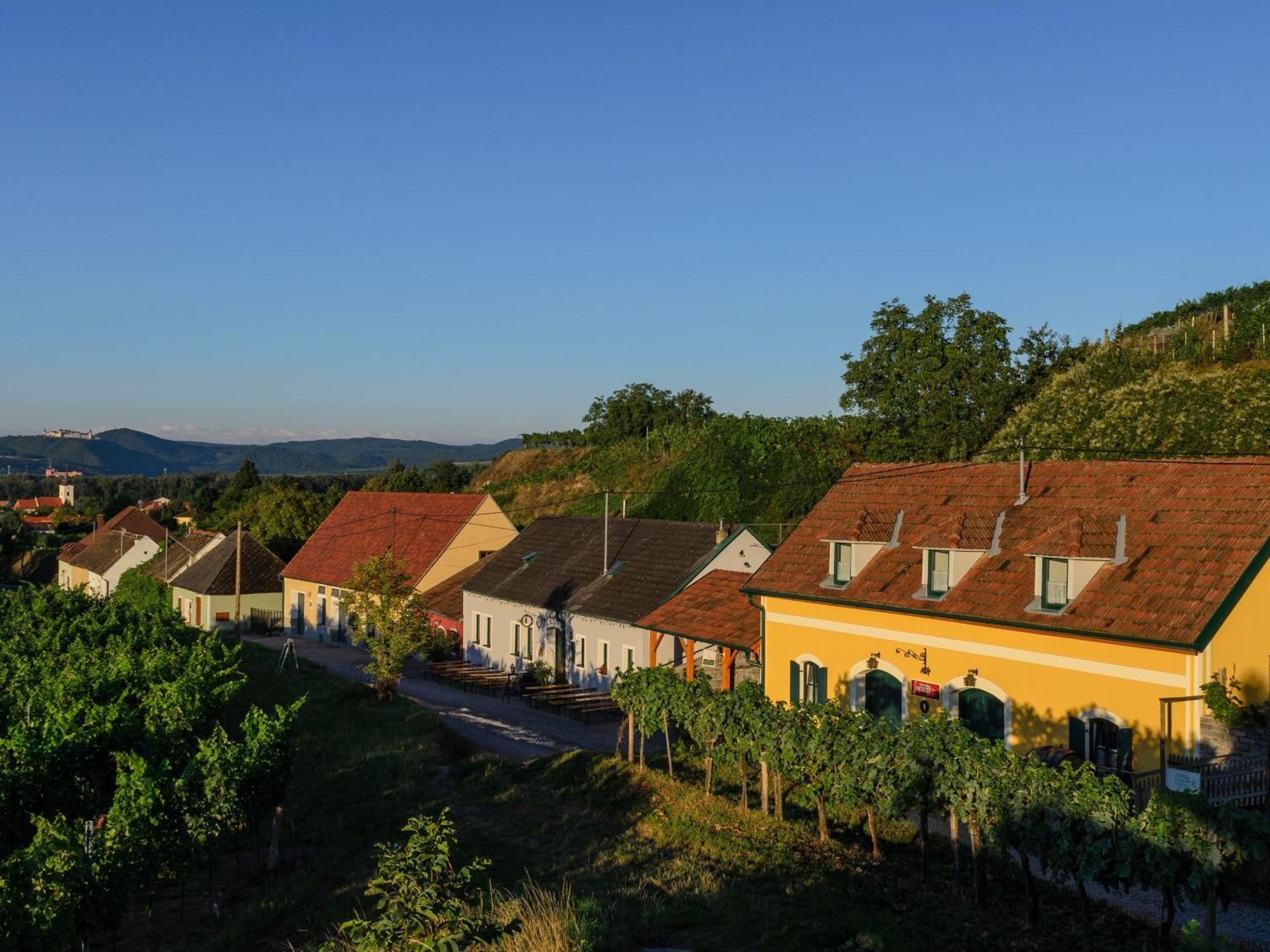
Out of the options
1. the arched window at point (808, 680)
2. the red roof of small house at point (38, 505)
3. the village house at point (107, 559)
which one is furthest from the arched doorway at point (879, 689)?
the red roof of small house at point (38, 505)

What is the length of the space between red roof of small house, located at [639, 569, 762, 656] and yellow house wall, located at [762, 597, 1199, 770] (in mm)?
1083

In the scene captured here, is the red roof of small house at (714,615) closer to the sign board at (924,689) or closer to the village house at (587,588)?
the village house at (587,588)

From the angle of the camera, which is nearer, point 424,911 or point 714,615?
point 424,911

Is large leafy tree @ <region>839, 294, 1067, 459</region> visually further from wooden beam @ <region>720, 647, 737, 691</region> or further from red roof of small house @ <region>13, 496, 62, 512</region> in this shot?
red roof of small house @ <region>13, 496, 62, 512</region>

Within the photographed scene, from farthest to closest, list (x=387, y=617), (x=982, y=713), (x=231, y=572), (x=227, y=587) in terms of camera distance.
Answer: (x=231, y=572) → (x=227, y=587) → (x=387, y=617) → (x=982, y=713)

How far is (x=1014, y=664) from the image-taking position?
19844 millimetres

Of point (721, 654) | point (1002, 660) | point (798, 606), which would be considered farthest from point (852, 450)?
point (1002, 660)

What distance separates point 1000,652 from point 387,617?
19798 mm

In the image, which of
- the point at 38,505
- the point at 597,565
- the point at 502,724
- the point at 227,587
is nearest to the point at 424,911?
the point at 502,724

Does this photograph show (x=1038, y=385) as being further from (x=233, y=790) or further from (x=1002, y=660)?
(x=233, y=790)

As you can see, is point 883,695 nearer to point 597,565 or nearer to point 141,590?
point 597,565

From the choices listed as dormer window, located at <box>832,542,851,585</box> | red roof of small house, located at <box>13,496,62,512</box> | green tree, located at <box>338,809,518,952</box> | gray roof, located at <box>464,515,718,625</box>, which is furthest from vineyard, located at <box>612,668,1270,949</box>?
red roof of small house, located at <box>13,496,62,512</box>

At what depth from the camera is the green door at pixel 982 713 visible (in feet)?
66.1

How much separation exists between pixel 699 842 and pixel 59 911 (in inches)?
347
